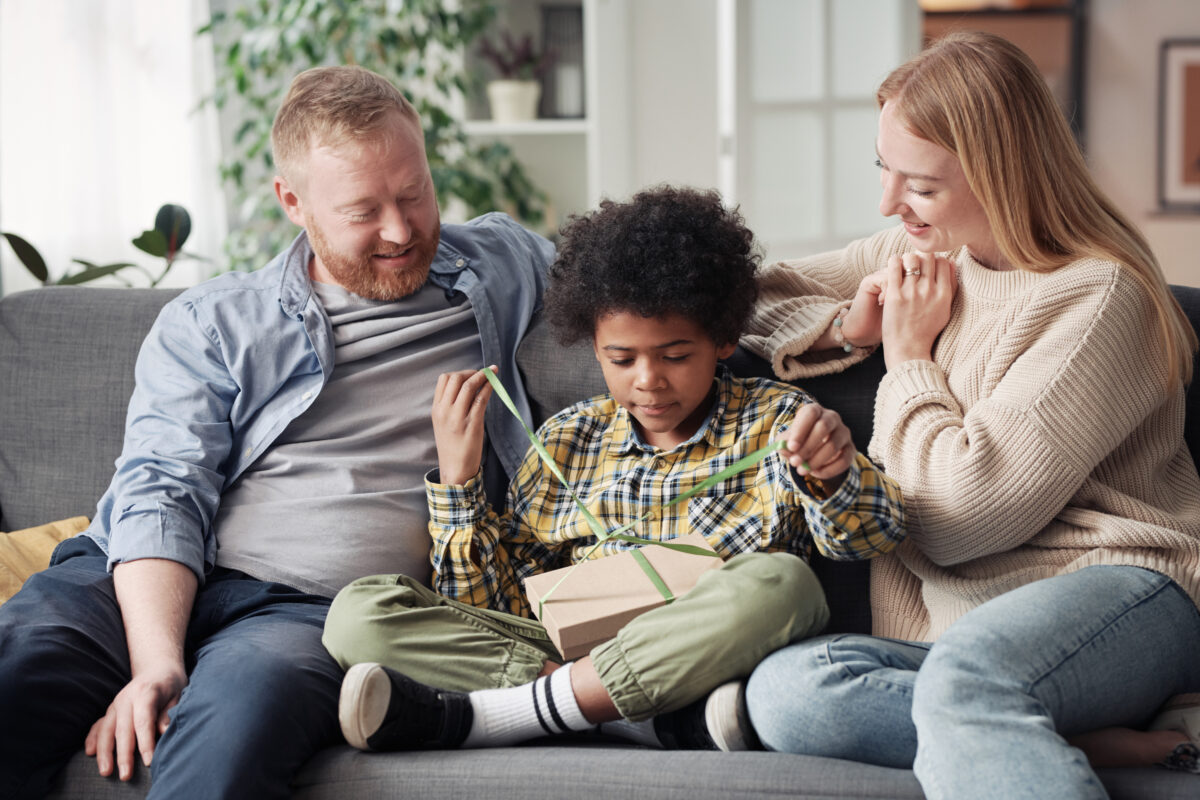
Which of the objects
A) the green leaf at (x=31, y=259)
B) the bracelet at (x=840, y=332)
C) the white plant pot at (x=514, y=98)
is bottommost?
the bracelet at (x=840, y=332)

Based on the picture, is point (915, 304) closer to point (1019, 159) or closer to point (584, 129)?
point (1019, 159)

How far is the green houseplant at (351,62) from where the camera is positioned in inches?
127

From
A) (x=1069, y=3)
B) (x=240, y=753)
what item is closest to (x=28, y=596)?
(x=240, y=753)

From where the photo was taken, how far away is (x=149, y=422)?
173cm

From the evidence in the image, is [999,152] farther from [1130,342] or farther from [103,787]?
[103,787]

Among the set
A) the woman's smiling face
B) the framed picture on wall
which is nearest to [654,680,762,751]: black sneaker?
the woman's smiling face

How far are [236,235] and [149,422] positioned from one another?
1.84 metres

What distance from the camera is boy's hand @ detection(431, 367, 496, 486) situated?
1.66m

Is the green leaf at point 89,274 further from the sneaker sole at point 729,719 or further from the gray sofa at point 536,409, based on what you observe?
the sneaker sole at point 729,719

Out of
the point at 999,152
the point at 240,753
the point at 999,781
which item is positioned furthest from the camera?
the point at 999,152

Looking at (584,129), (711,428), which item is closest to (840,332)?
(711,428)

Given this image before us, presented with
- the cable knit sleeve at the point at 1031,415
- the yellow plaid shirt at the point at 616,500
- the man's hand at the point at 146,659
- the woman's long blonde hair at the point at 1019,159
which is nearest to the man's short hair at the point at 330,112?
the yellow plaid shirt at the point at 616,500

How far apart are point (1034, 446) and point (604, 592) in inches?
22.2

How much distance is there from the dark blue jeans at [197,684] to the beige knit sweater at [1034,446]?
2.64ft
